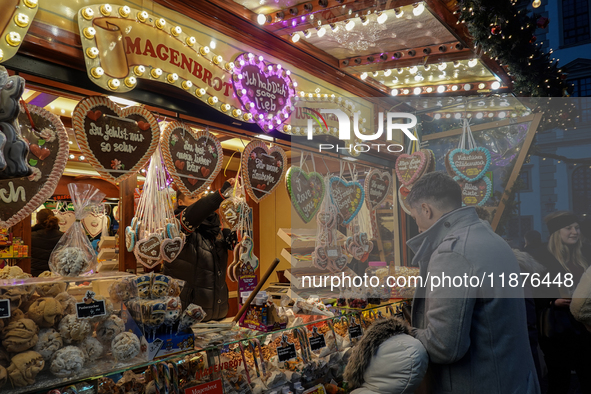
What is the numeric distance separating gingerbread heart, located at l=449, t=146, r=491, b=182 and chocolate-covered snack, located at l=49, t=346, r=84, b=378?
406 centimetres

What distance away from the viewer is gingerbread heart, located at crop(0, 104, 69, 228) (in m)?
1.79

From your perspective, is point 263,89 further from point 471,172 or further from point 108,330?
point 471,172

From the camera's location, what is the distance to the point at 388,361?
1.68 metres

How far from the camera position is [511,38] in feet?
10.8

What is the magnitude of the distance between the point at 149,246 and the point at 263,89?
4.73 ft

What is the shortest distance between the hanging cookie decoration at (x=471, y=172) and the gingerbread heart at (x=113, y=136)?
10.7ft

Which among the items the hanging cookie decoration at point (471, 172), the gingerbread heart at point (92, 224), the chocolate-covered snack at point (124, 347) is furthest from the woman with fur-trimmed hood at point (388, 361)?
the gingerbread heart at point (92, 224)

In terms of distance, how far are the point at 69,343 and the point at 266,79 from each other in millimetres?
2378

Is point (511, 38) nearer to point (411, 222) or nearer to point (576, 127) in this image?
point (576, 127)

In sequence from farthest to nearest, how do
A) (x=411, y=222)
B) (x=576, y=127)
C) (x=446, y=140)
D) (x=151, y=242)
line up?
(x=411, y=222)
(x=446, y=140)
(x=576, y=127)
(x=151, y=242)

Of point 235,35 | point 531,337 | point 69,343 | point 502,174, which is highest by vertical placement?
point 235,35

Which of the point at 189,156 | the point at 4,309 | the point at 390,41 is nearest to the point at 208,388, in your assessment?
the point at 4,309

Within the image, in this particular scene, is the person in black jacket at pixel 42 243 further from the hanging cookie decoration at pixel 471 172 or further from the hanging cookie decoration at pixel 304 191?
the hanging cookie decoration at pixel 471 172

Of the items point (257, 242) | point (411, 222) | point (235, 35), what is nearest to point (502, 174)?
point (411, 222)
